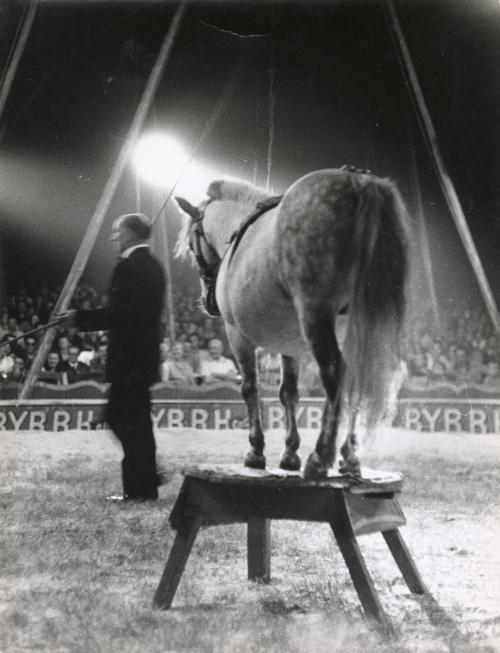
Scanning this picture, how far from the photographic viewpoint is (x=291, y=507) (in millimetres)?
2889

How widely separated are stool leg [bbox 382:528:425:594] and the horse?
465 millimetres

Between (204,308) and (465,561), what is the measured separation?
220cm

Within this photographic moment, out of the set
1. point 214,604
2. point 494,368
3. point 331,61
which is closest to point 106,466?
point 214,604

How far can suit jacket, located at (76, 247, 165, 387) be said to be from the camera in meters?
4.33

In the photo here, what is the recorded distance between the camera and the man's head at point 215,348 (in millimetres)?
8500

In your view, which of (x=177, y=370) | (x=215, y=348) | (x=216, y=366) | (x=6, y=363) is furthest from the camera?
(x=215, y=348)

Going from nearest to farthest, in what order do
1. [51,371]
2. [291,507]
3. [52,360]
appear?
[291,507]
[51,371]
[52,360]

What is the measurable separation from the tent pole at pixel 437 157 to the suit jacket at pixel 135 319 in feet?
7.15

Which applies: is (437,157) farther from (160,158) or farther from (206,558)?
(206,558)

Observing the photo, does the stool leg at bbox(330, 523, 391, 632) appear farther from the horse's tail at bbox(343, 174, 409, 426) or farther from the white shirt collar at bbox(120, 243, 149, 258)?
the white shirt collar at bbox(120, 243, 149, 258)

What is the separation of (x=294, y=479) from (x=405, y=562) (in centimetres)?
94

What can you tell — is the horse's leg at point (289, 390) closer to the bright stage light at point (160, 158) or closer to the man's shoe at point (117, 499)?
the man's shoe at point (117, 499)

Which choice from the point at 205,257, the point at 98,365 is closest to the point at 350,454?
the point at 205,257

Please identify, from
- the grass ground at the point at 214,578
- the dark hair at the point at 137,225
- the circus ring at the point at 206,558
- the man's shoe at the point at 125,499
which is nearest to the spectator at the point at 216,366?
the circus ring at the point at 206,558
